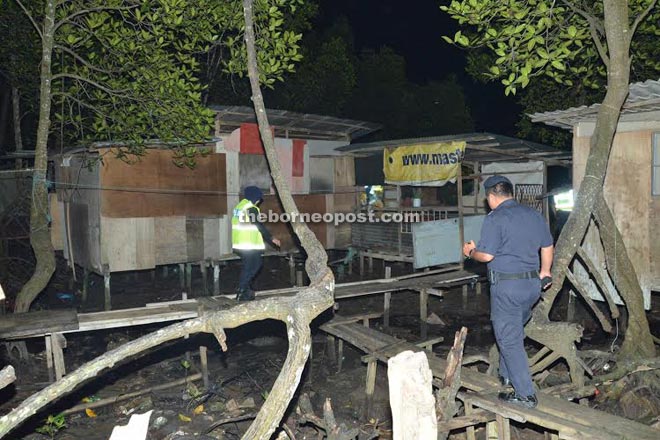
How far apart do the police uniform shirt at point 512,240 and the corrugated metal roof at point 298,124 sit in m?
8.77

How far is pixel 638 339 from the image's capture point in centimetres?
637

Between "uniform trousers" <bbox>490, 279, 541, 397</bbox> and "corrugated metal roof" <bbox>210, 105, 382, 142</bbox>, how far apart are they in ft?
29.6

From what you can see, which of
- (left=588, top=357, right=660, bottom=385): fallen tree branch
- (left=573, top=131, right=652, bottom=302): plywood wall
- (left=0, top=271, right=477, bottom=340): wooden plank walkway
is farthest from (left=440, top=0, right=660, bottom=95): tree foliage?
(left=0, top=271, right=477, bottom=340): wooden plank walkway

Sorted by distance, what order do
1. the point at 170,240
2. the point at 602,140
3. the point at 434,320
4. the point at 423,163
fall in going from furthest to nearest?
1. the point at 423,163
2. the point at 170,240
3. the point at 434,320
4. the point at 602,140

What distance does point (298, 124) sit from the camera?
14492 millimetres

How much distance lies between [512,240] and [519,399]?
59.2 inches

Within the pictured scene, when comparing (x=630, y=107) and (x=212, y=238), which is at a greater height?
(x=630, y=107)

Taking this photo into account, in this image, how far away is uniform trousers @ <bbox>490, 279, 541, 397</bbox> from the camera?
4.86 meters

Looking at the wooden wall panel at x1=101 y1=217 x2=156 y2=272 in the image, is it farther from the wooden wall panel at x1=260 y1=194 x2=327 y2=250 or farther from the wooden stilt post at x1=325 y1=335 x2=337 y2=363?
the wooden stilt post at x1=325 y1=335 x2=337 y2=363

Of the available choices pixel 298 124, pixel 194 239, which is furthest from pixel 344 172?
pixel 194 239

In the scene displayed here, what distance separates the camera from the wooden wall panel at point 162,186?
37.7ft

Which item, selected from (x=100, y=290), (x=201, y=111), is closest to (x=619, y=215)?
(x=201, y=111)

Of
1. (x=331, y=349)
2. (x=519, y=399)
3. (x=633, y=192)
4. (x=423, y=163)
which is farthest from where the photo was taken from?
(x=423, y=163)

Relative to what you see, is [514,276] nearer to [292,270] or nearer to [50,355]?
[50,355]
